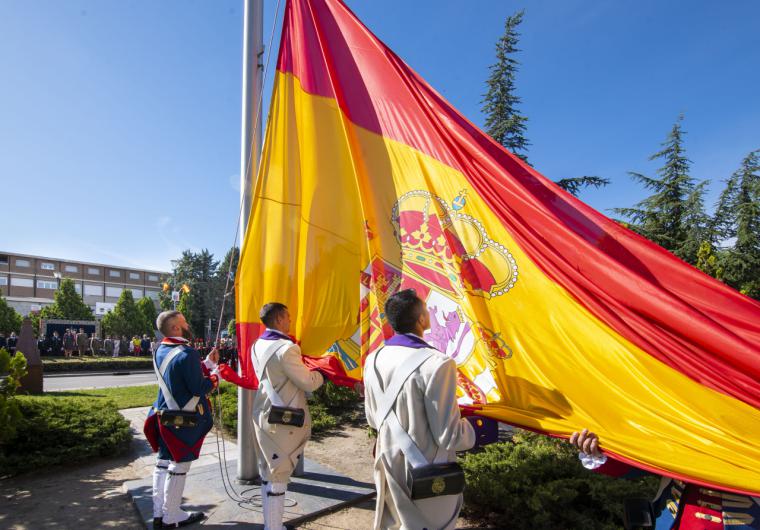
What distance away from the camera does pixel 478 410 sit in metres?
2.91

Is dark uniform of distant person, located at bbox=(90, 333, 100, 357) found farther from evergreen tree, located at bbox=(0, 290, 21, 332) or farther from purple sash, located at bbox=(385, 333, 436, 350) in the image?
purple sash, located at bbox=(385, 333, 436, 350)

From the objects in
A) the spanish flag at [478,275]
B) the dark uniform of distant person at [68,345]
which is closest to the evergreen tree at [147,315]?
the dark uniform of distant person at [68,345]

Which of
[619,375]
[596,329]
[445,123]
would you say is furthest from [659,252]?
[445,123]

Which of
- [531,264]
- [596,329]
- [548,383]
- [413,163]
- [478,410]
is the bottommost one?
[478,410]

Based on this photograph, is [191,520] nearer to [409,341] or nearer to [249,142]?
[409,341]

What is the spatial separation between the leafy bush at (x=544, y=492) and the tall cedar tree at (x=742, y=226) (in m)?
14.9

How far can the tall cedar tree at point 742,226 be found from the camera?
16688mm

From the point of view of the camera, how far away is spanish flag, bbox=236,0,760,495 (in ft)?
7.61

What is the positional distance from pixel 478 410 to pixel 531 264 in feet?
3.39

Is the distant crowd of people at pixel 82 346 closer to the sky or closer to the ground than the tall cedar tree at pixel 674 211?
closer to the ground

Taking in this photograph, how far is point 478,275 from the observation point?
10.3 ft

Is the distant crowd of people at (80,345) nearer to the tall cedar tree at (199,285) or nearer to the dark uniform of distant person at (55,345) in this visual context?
the dark uniform of distant person at (55,345)

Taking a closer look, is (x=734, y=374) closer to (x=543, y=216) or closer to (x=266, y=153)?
(x=543, y=216)

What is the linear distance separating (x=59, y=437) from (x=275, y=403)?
16.5 ft
